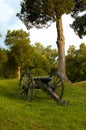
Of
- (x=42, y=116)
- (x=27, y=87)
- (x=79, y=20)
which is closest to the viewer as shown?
(x=42, y=116)

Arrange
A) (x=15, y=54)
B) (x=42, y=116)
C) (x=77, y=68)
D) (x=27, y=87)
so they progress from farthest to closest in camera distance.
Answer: (x=77, y=68), (x=15, y=54), (x=27, y=87), (x=42, y=116)

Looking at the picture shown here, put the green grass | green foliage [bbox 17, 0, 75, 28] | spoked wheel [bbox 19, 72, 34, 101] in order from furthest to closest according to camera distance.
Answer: green foliage [bbox 17, 0, 75, 28]
spoked wheel [bbox 19, 72, 34, 101]
the green grass

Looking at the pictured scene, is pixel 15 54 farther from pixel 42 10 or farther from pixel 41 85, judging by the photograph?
pixel 41 85

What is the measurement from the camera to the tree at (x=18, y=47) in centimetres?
6706

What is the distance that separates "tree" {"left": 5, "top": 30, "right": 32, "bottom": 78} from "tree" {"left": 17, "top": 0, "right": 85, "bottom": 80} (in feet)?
102

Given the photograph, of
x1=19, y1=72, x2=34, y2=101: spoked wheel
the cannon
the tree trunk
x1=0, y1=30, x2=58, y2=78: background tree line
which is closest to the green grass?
the cannon

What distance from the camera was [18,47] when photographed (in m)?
67.8

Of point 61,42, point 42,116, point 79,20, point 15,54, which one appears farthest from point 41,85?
point 15,54

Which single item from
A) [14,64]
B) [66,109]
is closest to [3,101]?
[66,109]

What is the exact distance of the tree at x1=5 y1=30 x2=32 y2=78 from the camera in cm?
6706

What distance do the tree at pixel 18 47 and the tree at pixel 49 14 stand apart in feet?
102

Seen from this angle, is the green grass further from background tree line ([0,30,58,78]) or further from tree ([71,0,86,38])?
background tree line ([0,30,58,78])

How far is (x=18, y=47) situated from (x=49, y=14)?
3507 centimetres

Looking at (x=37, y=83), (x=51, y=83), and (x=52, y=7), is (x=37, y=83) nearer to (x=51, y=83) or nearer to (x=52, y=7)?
(x=51, y=83)
